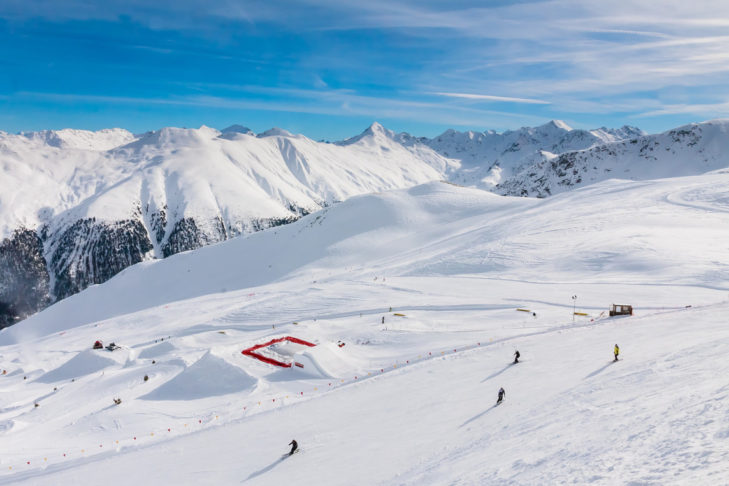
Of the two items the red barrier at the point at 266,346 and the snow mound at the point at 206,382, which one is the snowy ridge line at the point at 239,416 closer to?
the snow mound at the point at 206,382

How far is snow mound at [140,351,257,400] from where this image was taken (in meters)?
31.0

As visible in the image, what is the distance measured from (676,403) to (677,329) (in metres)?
15.4

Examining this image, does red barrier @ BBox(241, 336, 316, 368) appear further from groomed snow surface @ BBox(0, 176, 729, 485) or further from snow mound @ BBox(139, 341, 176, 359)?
snow mound @ BBox(139, 341, 176, 359)

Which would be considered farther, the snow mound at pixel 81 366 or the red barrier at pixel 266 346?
the snow mound at pixel 81 366

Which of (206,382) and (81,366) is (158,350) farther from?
(206,382)

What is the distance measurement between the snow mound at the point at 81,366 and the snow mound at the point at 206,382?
47.5 ft

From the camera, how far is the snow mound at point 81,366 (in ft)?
139

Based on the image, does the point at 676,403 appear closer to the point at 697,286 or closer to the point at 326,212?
the point at 697,286

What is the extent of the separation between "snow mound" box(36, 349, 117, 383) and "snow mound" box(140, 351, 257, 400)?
14.5m

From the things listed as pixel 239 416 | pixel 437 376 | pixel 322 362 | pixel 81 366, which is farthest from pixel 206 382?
pixel 81 366

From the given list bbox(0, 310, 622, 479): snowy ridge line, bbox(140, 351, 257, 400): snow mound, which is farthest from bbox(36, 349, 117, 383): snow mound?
bbox(0, 310, 622, 479): snowy ridge line

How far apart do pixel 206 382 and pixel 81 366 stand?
2003 centimetres

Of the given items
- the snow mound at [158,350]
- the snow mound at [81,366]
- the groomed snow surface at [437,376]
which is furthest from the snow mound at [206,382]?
the snow mound at [81,366]

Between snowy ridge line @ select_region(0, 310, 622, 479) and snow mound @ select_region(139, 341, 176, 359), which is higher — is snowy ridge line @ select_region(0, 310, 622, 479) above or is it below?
below
